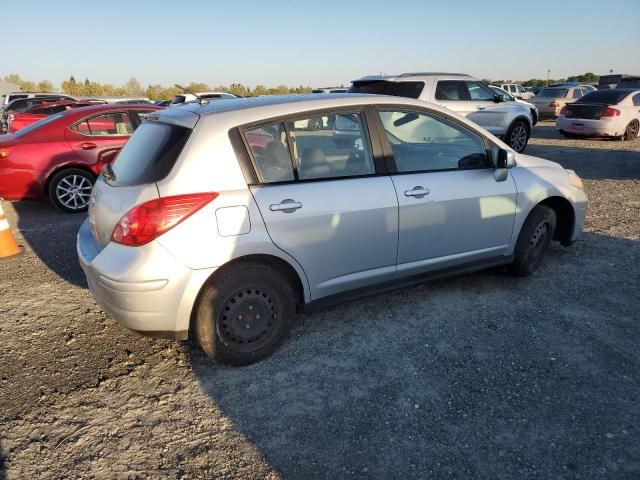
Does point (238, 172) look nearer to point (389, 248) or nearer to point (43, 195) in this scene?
point (389, 248)

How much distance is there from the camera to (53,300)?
4109mm

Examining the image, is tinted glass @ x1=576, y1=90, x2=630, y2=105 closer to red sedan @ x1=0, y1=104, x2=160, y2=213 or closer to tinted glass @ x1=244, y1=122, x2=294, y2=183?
red sedan @ x1=0, y1=104, x2=160, y2=213

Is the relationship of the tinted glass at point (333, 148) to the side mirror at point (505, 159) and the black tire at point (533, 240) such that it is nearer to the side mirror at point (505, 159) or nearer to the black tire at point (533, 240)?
the side mirror at point (505, 159)

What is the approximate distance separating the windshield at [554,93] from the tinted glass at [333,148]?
67.4 ft

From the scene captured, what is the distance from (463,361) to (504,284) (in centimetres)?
140

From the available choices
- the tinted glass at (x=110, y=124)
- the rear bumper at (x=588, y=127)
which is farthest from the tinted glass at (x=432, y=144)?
the rear bumper at (x=588, y=127)

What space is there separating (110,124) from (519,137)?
30.7ft

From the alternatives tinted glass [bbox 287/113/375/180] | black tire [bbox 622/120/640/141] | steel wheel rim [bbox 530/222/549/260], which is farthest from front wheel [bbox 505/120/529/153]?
tinted glass [bbox 287/113/375/180]

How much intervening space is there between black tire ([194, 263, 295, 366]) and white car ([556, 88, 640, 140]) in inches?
531

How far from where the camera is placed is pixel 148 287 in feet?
8.88

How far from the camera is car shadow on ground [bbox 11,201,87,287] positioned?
484 cm

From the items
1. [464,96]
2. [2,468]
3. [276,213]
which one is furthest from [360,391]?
[464,96]

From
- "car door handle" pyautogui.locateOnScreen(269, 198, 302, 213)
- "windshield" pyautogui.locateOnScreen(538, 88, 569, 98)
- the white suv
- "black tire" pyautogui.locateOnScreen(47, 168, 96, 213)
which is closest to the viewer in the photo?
"car door handle" pyautogui.locateOnScreen(269, 198, 302, 213)

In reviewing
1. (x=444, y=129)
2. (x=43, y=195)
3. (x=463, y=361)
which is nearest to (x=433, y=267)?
(x=463, y=361)
